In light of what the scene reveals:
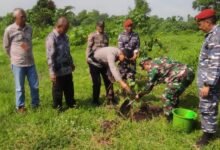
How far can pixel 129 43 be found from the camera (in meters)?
8.48

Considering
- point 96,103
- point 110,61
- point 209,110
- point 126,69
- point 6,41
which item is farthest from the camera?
point 126,69

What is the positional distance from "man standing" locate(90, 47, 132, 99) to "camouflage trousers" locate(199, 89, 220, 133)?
52.9 inches

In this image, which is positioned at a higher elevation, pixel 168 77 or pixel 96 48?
pixel 96 48

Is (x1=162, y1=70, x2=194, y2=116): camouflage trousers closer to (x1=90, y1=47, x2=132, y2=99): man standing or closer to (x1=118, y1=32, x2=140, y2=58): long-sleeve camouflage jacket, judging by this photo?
(x1=90, y1=47, x2=132, y2=99): man standing

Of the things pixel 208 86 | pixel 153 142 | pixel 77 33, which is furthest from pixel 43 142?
pixel 77 33

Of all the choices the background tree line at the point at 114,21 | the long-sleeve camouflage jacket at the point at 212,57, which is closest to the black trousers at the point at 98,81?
the long-sleeve camouflage jacket at the point at 212,57

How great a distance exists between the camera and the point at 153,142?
18.7 ft

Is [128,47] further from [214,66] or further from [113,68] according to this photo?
[214,66]

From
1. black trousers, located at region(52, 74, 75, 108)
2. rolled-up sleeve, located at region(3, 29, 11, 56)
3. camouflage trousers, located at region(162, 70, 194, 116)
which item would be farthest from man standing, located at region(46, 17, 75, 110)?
camouflage trousers, located at region(162, 70, 194, 116)

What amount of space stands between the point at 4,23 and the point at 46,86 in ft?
57.7

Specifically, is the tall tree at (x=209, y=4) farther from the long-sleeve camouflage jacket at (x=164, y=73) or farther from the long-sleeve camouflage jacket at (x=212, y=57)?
the long-sleeve camouflage jacket at (x=212, y=57)

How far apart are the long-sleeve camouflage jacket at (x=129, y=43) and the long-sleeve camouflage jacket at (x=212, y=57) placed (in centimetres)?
334

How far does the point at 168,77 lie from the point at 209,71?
Result: 1375 mm

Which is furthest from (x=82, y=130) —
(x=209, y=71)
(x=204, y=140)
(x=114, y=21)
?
(x=114, y=21)
